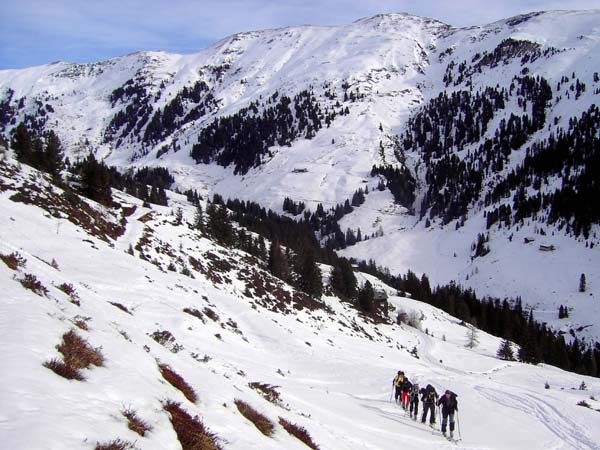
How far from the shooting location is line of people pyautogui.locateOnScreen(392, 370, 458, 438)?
1820 cm

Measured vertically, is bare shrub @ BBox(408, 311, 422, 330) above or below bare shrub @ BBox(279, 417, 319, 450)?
below

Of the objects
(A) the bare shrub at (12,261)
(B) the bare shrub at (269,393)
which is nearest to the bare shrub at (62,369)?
(A) the bare shrub at (12,261)

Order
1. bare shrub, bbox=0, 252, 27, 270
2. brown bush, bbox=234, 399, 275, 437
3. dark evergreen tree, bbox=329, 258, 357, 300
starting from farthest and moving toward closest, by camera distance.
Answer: dark evergreen tree, bbox=329, 258, 357, 300
bare shrub, bbox=0, 252, 27, 270
brown bush, bbox=234, 399, 275, 437

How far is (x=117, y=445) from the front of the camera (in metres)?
5.13

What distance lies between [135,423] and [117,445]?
1.05 metres

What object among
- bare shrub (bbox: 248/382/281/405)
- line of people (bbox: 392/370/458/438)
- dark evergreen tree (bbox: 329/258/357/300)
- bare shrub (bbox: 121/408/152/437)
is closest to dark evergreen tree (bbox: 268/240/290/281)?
dark evergreen tree (bbox: 329/258/357/300)

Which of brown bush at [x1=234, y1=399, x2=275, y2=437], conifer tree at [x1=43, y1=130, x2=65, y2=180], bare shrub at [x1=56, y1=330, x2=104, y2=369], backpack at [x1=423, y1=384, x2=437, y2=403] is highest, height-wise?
conifer tree at [x1=43, y1=130, x2=65, y2=180]

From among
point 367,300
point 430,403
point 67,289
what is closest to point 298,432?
point 67,289

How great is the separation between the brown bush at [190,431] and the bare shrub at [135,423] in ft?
2.11

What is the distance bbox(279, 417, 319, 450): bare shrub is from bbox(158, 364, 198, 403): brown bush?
2.66m

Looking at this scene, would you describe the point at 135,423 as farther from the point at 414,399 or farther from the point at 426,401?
the point at 414,399

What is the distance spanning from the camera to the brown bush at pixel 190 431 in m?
6.74

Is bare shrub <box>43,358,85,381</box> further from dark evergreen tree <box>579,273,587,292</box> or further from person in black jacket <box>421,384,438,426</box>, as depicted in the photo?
dark evergreen tree <box>579,273,587,292</box>

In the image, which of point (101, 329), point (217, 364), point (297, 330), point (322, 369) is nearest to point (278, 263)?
point (297, 330)
